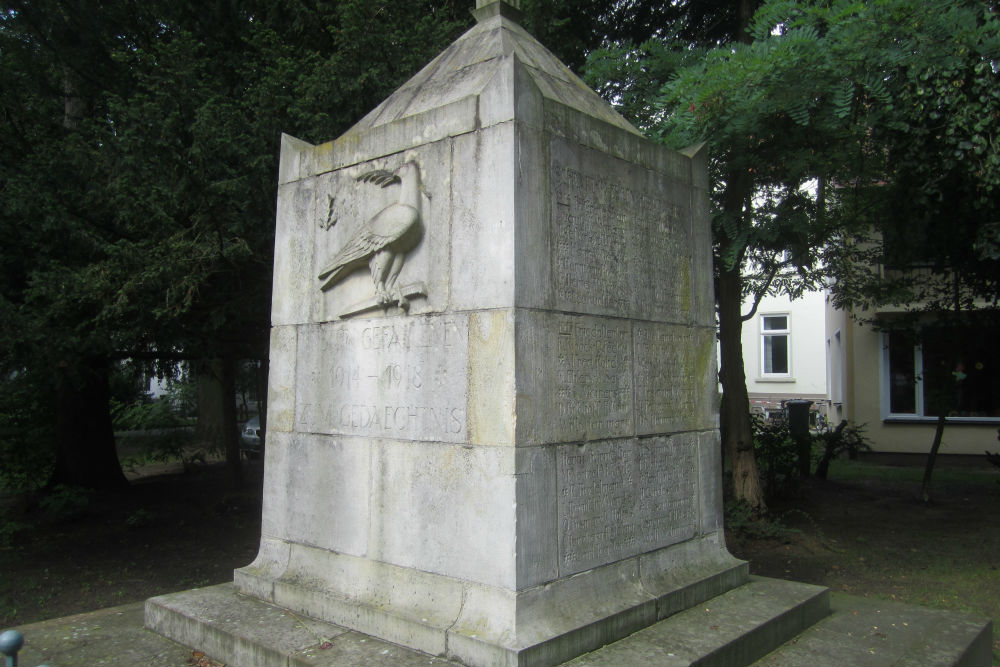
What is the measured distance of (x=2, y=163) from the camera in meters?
7.98

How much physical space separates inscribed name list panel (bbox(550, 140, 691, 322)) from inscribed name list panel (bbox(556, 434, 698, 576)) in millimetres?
832

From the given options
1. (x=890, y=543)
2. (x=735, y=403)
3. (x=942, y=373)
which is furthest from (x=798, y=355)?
(x=735, y=403)

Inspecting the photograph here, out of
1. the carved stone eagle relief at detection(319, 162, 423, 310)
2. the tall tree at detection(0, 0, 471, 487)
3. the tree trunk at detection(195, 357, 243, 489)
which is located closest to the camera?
the carved stone eagle relief at detection(319, 162, 423, 310)

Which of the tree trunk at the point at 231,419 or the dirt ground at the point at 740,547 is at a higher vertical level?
the tree trunk at the point at 231,419

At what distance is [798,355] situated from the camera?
92.4ft

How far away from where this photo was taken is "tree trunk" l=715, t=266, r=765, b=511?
9562mm

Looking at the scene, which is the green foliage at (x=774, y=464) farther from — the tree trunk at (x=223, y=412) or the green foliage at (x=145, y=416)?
the green foliage at (x=145, y=416)

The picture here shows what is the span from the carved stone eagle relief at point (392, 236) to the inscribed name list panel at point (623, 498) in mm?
1402

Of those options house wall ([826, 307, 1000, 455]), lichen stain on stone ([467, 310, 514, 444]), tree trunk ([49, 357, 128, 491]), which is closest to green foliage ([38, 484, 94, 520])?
tree trunk ([49, 357, 128, 491])

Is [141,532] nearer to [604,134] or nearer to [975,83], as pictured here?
[604,134]

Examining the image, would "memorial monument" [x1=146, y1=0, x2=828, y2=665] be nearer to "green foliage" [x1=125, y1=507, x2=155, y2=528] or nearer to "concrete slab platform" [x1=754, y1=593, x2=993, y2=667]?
"concrete slab platform" [x1=754, y1=593, x2=993, y2=667]

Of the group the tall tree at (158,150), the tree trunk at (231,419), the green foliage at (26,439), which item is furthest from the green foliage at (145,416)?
the tall tree at (158,150)

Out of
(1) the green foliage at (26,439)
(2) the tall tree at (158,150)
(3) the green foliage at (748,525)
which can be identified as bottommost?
(3) the green foliage at (748,525)

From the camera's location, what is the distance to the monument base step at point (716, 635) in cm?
399
